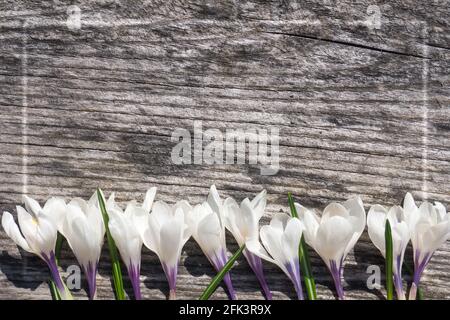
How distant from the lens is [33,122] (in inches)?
66.7

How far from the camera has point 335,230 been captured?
1.55 m

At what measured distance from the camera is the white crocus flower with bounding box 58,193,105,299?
5.16 ft

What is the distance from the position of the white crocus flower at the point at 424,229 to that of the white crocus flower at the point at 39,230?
2.60ft

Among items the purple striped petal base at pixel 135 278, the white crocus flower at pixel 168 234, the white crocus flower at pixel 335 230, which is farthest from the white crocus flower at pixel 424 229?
the purple striped petal base at pixel 135 278

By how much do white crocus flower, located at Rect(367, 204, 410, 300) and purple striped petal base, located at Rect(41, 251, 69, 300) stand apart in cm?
72

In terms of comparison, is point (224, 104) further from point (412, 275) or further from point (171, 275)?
point (412, 275)

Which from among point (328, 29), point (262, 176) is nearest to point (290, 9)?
point (328, 29)

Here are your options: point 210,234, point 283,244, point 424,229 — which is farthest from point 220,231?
point 424,229

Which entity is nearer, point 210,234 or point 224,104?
point 210,234

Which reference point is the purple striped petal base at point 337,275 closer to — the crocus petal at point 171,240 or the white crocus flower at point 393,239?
the white crocus flower at point 393,239

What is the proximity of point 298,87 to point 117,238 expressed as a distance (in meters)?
0.55

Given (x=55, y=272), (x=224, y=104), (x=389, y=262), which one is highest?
(x=224, y=104)

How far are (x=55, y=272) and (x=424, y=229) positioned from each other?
2.77 feet

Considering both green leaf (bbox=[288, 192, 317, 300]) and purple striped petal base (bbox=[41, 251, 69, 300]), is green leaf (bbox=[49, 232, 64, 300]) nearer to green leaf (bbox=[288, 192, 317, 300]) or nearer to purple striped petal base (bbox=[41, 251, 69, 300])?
purple striped petal base (bbox=[41, 251, 69, 300])
